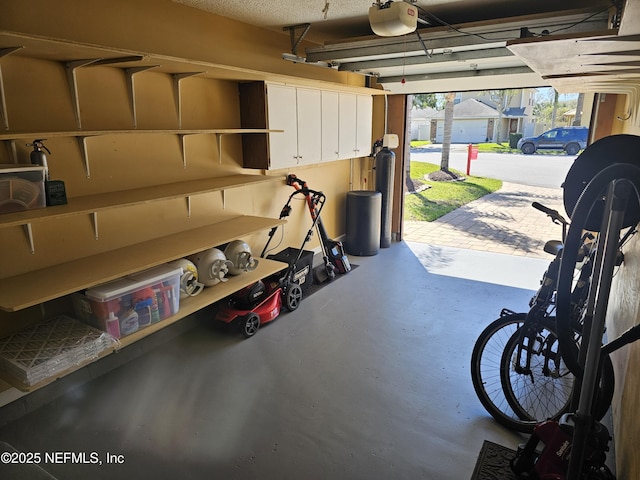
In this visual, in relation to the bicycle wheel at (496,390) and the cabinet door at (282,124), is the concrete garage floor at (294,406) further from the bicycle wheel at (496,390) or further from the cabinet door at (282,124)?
the cabinet door at (282,124)

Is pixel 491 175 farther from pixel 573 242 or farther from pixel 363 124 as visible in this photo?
pixel 573 242

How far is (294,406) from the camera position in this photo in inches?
106

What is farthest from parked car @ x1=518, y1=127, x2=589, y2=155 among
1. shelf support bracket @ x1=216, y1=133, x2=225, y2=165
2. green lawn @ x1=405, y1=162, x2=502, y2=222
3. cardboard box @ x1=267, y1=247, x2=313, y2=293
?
shelf support bracket @ x1=216, y1=133, x2=225, y2=165

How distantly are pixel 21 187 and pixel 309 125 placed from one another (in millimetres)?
2780

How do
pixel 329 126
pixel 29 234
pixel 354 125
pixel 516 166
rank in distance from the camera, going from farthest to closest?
pixel 516 166
pixel 354 125
pixel 329 126
pixel 29 234

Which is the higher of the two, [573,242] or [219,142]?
[219,142]

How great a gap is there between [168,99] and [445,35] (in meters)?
2.26

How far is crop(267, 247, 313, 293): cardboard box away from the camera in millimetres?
4250

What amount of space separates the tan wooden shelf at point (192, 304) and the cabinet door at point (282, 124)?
99 centimetres

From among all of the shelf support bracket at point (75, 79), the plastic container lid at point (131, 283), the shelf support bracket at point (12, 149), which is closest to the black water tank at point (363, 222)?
the plastic container lid at point (131, 283)

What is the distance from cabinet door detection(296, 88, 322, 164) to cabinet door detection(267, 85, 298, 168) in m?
0.10

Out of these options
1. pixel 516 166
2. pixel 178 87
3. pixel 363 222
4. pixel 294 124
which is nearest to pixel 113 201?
pixel 178 87

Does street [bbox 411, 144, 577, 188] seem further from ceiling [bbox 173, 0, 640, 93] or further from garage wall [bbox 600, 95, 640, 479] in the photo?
garage wall [bbox 600, 95, 640, 479]

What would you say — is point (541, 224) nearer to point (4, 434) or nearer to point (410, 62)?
point (410, 62)
